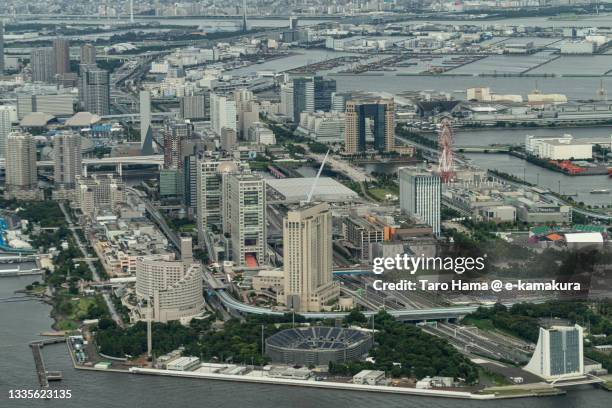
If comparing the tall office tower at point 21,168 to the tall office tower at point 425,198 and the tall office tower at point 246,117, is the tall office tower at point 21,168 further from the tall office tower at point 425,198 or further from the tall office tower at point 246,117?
the tall office tower at point 246,117

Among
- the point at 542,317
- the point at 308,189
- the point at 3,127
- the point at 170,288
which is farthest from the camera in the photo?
the point at 3,127

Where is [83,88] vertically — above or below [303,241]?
below

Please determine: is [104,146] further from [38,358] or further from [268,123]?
[38,358]

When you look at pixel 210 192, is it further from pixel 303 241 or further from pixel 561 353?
pixel 561 353

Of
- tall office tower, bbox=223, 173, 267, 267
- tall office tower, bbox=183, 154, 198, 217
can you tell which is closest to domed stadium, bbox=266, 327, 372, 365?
tall office tower, bbox=223, 173, 267, 267

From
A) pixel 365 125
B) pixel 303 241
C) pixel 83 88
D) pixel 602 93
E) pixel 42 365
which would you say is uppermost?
pixel 303 241

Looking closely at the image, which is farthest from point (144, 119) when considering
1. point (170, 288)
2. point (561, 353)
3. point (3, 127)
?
point (561, 353)
